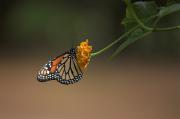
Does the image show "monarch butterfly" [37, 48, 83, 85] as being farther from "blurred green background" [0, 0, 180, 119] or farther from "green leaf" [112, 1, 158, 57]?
"blurred green background" [0, 0, 180, 119]

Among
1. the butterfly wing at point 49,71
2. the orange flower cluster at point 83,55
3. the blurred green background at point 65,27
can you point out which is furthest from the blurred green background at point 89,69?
the orange flower cluster at point 83,55

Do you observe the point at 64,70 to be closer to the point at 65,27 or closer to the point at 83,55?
the point at 83,55

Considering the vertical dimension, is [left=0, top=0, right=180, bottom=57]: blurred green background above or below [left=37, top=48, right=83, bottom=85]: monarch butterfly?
above

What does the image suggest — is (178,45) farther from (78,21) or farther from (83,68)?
(83,68)

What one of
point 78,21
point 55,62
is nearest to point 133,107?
point 78,21

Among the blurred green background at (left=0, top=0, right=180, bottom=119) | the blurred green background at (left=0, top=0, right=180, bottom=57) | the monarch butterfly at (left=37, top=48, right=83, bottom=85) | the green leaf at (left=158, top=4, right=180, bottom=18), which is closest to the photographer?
the green leaf at (left=158, top=4, right=180, bottom=18)

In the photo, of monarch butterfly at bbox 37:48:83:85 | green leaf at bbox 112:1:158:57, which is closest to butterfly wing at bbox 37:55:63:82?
monarch butterfly at bbox 37:48:83:85

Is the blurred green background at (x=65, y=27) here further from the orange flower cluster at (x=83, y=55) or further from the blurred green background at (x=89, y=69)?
the orange flower cluster at (x=83, y=55)
